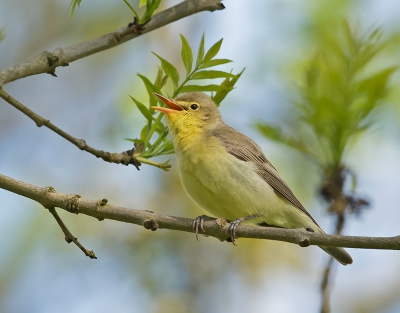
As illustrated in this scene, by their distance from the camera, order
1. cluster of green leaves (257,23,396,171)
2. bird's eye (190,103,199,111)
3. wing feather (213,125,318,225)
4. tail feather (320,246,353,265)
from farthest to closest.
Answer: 1. bird's eye (190,103,199,111)
2. wing feather (213,125,318,225)
3. tail feather (320,246,353,265)
4. cluster of green leaves (257,23,396,171)

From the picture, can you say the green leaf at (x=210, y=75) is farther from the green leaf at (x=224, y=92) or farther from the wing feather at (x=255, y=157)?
the wing feather at (x=255, y=157)

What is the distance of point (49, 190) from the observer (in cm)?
345

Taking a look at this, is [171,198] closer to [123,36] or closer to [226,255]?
[226,255]

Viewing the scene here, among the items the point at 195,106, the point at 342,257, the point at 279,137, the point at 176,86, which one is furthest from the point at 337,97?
the point at 195,106

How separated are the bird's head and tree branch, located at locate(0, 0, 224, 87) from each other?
1.82 m

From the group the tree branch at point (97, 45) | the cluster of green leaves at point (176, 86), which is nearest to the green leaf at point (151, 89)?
the cluster of green leaves at point (176, 86)

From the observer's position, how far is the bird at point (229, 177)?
4973mm

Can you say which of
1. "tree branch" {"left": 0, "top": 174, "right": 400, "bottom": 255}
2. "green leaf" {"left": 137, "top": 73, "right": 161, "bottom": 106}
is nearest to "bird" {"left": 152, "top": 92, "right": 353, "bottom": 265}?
"green leaf" {"left": 137, "top": 73, "right": 161, "bottom": 106}

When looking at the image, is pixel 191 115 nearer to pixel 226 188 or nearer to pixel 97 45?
pixel 226 188

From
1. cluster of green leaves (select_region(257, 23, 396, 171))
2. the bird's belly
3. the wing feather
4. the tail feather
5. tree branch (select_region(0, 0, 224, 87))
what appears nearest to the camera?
tree branch (select_region(0, 0, 224, 87))

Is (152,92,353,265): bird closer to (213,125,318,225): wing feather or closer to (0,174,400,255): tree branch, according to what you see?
(213,125,318,225): wing feather

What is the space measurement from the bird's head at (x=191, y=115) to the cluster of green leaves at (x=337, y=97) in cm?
146

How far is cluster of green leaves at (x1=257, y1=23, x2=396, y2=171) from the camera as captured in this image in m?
3.73

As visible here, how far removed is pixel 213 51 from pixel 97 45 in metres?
0.94
